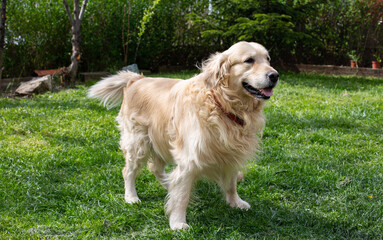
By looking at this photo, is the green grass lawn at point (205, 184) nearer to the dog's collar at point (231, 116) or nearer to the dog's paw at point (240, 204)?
the dog's paw at point (240, 204)

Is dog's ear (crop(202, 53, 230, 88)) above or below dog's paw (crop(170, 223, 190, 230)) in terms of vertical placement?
above

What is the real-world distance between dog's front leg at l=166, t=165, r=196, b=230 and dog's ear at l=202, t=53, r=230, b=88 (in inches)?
28.2

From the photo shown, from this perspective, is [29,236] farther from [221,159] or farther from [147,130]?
[221,159]

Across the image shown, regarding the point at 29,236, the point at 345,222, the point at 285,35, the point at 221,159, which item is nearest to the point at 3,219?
the point at 29,236

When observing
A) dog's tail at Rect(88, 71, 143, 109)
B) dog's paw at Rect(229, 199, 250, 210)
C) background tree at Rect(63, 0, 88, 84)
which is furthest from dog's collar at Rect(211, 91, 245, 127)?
background tree at Rect(63, 0, 88, 84)

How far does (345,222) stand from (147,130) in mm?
1821

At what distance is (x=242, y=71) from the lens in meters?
2.86

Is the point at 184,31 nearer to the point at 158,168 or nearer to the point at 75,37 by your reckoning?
the point at 75,37

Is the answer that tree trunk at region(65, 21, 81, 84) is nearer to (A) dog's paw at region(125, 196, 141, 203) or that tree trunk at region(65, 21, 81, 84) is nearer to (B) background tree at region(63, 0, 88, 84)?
(B) background tree at region(63, 0, 88, 84)

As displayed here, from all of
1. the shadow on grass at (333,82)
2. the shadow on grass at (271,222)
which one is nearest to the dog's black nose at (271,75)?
the shadow on grass at (271,222)

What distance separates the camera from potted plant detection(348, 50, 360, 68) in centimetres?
1045

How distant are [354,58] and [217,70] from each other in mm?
8763

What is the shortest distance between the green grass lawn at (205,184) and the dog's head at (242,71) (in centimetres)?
102

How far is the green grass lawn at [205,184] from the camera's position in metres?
2.91
